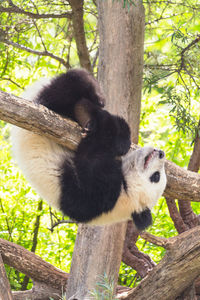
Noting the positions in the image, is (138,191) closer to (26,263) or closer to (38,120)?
(38,120)

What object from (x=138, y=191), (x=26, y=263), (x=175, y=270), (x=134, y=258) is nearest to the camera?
(x=138, y=191)

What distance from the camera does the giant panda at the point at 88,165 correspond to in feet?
9.12

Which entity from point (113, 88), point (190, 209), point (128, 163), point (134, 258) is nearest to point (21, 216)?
point (134, 258)

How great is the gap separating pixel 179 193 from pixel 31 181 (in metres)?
1.48

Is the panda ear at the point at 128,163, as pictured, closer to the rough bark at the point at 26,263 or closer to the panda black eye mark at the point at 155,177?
the panda black eye mark at the point at 155,177

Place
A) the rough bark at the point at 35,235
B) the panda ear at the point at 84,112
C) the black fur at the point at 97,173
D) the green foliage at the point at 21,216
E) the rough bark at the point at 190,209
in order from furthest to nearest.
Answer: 1. the rough bark at the point at 35,235
2. the green foliage at the point at 21,216
3. the rough bark at the point at 190,209
4. the panda ear at the point at 84,112
5. the black fur at the point at 97,173

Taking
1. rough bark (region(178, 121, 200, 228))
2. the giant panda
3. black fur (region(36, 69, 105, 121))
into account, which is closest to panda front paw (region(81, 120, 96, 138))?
the giant panda

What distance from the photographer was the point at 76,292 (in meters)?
3.96

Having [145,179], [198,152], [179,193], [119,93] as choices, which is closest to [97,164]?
[145,179]

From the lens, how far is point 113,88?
13.5ft

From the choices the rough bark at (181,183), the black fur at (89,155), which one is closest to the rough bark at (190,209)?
the rough bark at (181,183)

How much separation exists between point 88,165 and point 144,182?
429 mm

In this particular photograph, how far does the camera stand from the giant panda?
278 cm

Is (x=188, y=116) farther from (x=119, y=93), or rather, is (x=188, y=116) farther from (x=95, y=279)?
(x=95, y=279)
